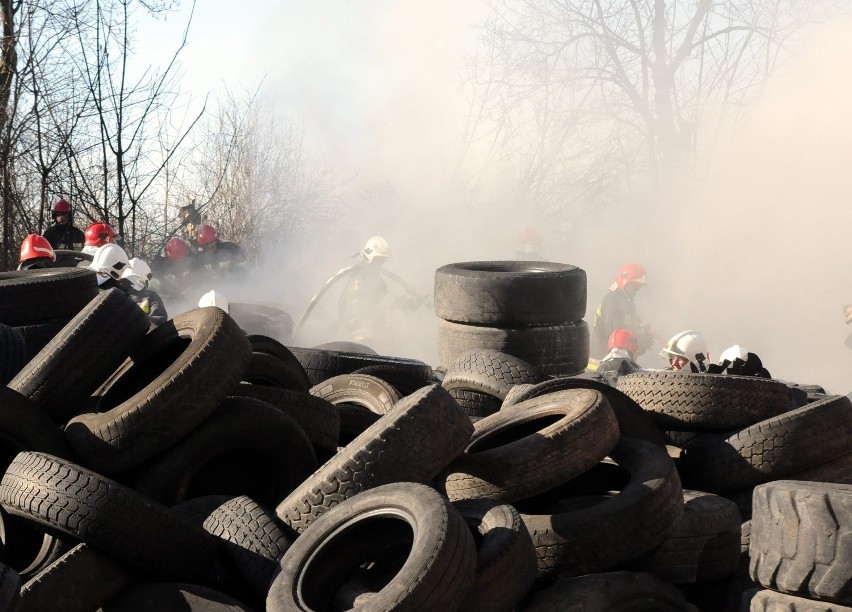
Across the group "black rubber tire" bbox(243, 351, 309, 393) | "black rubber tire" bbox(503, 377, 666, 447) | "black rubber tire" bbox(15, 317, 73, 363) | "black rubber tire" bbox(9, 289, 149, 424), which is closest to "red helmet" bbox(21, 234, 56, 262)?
"black rubber tire" bbox(15, 317, 73, 363)

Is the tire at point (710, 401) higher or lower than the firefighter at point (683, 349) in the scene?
higher

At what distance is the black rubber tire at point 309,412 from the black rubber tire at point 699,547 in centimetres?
183

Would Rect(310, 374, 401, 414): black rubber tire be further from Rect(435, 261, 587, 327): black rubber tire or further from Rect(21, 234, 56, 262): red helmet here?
Rect(21, 234, 56, 262): red helmet

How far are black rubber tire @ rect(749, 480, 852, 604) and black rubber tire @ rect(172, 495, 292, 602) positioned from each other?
1768 mm

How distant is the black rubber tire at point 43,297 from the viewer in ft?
21.4

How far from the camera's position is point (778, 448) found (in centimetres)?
471

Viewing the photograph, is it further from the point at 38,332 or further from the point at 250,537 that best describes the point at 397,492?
the point at 38,332

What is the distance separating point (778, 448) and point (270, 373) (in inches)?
113

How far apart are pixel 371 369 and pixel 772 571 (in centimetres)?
376

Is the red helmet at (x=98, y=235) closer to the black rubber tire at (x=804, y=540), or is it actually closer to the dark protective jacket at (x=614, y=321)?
the dark protective jacket at (x=614, y=321)

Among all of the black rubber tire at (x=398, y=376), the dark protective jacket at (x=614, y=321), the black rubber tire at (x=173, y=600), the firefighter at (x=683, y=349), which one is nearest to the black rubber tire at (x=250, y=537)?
the black rubber tire at (x=173, y=600)

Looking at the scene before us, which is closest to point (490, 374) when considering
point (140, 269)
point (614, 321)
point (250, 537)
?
point (250, 537)

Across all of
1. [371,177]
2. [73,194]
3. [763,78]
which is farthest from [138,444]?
[763,78]

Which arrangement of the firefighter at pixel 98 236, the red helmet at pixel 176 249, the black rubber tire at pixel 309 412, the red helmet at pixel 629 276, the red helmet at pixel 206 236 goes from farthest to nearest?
the red helmet at pixel 206 236 < the red helmet at pixel 176 249 < the firefighter at pixel 98 236 < the red helmet at pixel 629 276 < the black rubber tire at pixel 309 412
